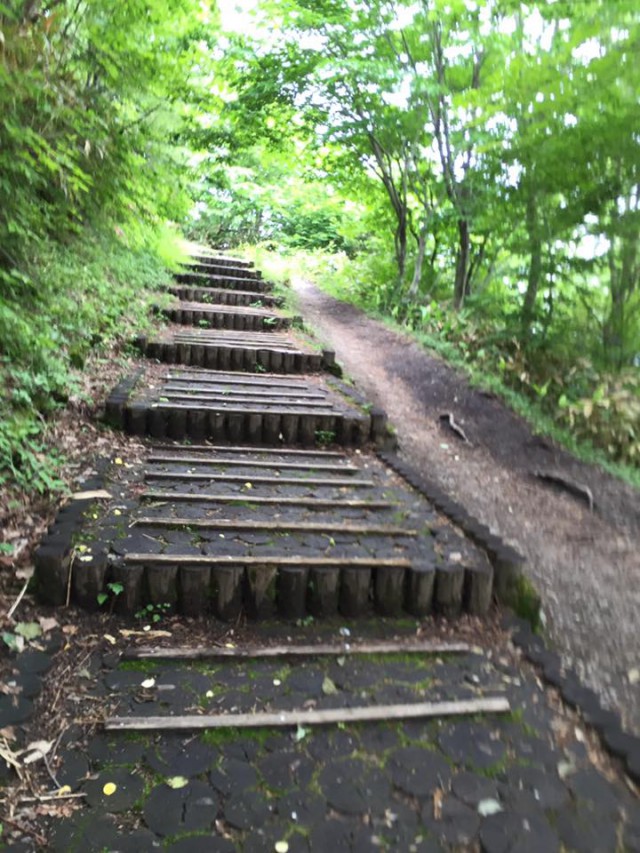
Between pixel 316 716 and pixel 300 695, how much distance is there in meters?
0.12

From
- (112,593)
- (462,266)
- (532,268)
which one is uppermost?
(462,266)

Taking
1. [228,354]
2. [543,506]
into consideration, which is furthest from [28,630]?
[228,354]

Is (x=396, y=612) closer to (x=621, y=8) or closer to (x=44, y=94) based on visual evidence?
(x=44, y=94)

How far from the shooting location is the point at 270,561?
249cm

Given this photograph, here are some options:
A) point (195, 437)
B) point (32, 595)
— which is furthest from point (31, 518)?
point (195, 437)

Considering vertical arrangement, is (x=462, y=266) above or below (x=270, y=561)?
above

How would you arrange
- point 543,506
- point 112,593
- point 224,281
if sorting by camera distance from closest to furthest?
point 112,593, point 543,506, point 224,281

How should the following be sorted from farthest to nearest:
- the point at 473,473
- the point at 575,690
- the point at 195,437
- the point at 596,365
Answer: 1. the point at 596,365
2. the point at 473,473
3. the point at 195,437
4. the point at 575,690

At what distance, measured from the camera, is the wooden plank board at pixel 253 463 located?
3633 millimetres

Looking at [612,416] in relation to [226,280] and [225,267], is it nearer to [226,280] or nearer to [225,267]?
[226,280]

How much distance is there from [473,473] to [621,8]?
451 centimetres

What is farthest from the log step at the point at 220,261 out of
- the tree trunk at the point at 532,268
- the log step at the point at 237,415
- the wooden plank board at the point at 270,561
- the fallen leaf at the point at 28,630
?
the fallen leaf at the point at 28,630

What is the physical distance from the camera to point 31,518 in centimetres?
273

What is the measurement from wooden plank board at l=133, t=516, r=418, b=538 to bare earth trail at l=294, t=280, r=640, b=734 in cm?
94
